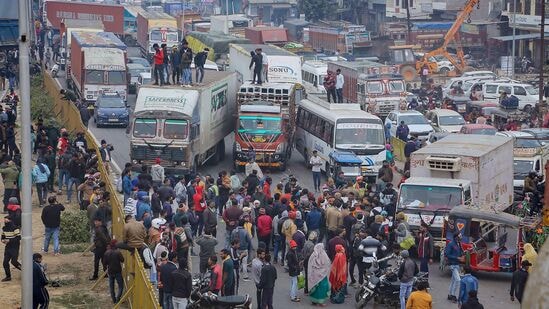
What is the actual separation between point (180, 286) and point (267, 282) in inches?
96.3

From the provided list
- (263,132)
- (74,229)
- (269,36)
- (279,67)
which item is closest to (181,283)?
(74,229)

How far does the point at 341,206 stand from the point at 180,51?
48.5ft

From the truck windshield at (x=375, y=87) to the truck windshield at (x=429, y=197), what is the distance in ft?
83.4

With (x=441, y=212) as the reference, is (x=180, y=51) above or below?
above

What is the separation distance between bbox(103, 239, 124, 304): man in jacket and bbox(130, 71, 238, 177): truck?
15104mm

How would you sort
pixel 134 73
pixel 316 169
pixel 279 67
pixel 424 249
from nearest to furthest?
1. pixel 424 249
2. pixel 316 169
3. pixel 279 67
4. pixel 134 73

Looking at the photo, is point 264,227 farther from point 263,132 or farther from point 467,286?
point 263,132

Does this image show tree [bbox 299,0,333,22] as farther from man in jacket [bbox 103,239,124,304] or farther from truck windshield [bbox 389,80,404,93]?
man in jacket [bbox 103,239,124,304]

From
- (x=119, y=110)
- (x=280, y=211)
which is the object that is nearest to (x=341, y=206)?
(x=280, y=211)

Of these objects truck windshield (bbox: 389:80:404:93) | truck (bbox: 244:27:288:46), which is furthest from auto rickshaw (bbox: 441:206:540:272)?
truck (bbox: 244:27:288:46)

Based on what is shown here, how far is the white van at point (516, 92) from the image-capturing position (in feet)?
175

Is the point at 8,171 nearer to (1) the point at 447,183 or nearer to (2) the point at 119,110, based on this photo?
(1) the point at 447,183

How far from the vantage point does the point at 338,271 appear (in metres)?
19.5

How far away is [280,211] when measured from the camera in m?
22.8
